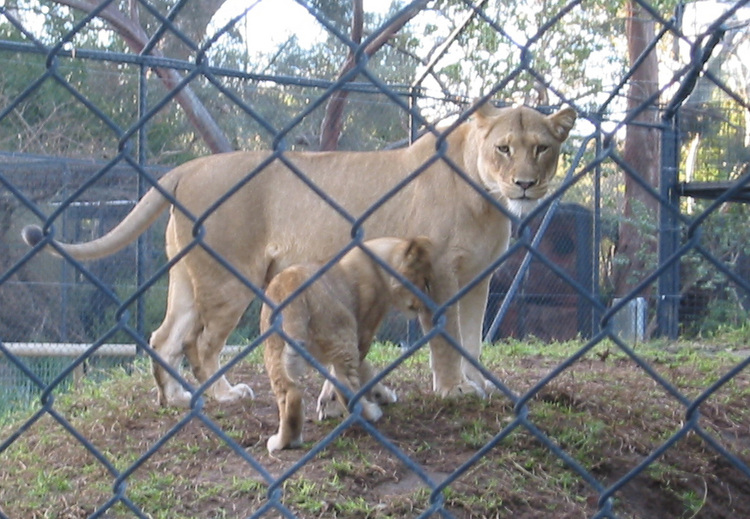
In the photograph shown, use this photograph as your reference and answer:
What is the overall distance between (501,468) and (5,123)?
378 inches

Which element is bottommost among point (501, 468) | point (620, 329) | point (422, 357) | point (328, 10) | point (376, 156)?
point (620, 329)

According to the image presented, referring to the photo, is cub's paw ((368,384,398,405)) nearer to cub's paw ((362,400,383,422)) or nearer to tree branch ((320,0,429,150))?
cub's paw ((362,400,383,422))

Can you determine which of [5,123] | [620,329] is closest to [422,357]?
[620,329]

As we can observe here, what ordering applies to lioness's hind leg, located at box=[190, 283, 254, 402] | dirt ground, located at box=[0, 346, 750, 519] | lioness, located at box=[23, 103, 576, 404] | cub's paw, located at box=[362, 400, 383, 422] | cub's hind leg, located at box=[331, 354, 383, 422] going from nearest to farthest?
dirt ground, located at box=[0, 346, 750, 519]
cub's hind leg, located at box=[331, 354, 383, 422]
cub's paw, located at box=[362, 400, 383, 422]
lioness, located at box=[23, 103, 576, 404]
lioness's hind leg, located at box=[190, 283, 254, 402]

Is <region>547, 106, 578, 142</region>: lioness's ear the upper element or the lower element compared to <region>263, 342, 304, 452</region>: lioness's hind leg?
upper

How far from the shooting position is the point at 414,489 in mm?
3459

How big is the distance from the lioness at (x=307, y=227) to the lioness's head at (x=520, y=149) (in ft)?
0.10

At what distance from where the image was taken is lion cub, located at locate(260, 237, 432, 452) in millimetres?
3770

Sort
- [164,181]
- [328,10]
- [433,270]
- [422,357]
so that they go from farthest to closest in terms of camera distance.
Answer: [328,10] < [422,357] < [164,181] < [433,270]

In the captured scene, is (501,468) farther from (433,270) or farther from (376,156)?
(376,156)

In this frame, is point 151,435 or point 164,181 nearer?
point 151,435

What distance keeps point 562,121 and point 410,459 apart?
1.69 metres

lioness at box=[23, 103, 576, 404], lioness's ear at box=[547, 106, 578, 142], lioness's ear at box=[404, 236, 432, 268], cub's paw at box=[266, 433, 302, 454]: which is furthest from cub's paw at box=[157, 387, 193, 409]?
lioness's ear at box=[547, 106, 578, 142]

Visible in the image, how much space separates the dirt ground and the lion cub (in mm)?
220
